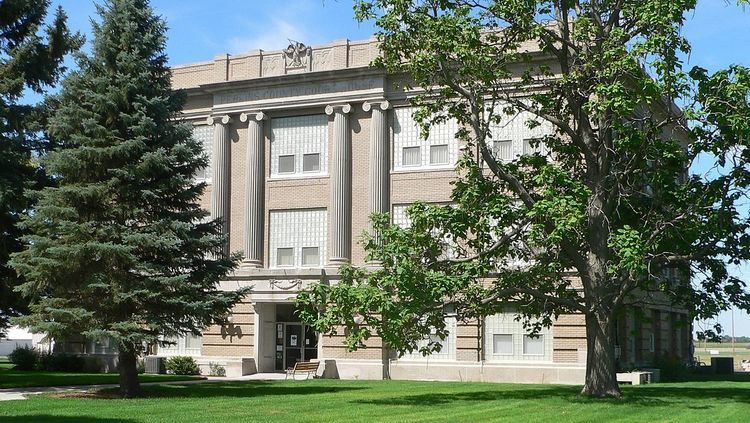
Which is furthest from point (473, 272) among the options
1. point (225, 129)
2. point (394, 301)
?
point (225, 129)

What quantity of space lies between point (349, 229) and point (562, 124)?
53.4 ft

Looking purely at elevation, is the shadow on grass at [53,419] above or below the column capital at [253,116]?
below

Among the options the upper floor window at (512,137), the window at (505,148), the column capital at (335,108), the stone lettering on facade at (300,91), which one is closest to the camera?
the upper floor window at (512,137)

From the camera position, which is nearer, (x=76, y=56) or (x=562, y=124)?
(x=562, y=124)

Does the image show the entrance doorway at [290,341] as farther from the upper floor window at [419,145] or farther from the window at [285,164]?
the upper floor window at [419,145]

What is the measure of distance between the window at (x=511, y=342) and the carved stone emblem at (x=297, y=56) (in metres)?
13.6

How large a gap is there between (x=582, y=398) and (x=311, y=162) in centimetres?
2008

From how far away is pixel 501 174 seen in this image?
24.2 m

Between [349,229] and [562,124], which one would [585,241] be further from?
[349,229]

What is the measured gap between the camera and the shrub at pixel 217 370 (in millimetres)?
39331

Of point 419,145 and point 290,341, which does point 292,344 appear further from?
point 419,145

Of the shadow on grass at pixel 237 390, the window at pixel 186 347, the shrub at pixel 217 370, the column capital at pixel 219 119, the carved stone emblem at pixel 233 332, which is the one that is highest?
the column capital at pixel 219 119

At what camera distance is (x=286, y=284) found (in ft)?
129

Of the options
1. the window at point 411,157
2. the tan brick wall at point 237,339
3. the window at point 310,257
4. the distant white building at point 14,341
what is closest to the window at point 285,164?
the window at point 310,257
